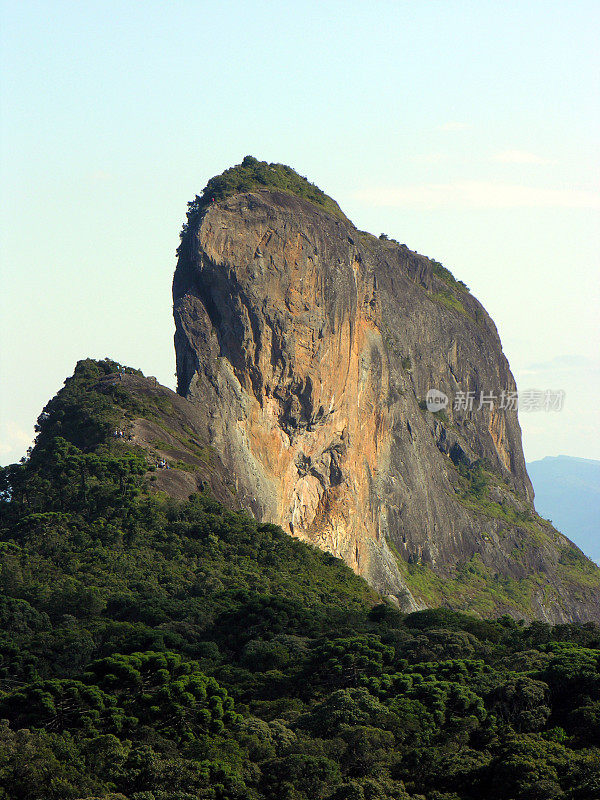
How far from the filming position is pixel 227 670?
45188mm

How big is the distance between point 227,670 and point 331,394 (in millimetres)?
40160

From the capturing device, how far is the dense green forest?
34.6 m

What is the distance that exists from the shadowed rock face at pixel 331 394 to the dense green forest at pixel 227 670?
34.0 ft

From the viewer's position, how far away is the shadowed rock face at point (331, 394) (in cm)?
7694

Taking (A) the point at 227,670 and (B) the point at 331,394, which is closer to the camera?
(A) the point at 227,670

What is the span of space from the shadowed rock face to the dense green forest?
10.4 metres

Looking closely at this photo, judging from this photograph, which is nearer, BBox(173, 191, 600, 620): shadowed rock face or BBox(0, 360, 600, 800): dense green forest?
BBox(0, 360, 600, 800): dense green forest

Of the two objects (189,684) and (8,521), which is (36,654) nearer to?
(189,684)

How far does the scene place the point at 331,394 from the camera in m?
83.6

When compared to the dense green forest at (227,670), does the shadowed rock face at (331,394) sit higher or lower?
higher

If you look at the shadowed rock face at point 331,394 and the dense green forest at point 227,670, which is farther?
the shadowed rock face at point 331,394

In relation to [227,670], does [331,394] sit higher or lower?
higher

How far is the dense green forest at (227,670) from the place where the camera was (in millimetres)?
34625

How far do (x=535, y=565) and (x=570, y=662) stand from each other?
65877mm
